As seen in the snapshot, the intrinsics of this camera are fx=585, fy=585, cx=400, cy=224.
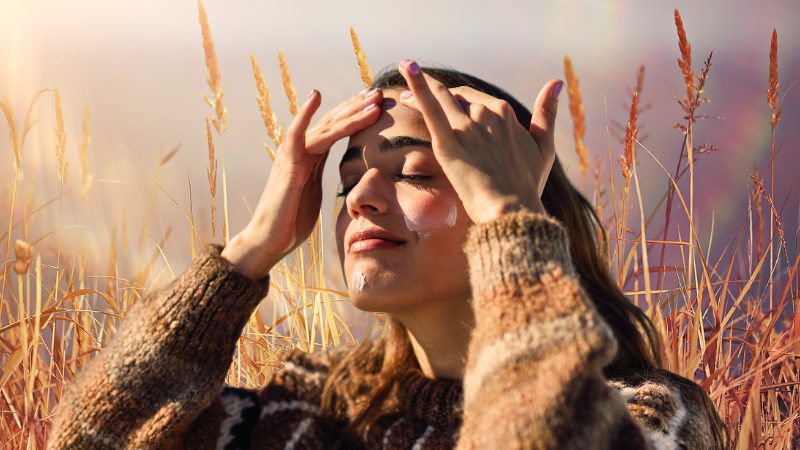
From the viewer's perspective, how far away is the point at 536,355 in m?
0.97

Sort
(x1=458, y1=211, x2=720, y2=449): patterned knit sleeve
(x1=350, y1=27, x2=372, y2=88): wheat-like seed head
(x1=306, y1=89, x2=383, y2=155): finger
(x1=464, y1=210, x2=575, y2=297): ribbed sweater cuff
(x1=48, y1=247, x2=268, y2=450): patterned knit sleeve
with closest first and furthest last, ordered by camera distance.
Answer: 1. (x1=458, y1=211, x2=720, y2=449): patterned knit sleeve
2. (x1=464, y1=210, x2=575, y2=297): ribbed sweater cuff
3. (x1=48, y1=247, x2=268, y2=450): patterned knit sleeve
4. (x1=306, y1=89, x2=383, y2=155): finger
5. (x1=350, y1=27, x2=372, y2=88): wheat-like seed head

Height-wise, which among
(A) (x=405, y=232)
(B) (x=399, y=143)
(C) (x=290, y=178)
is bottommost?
(A) (x=405, y=232)

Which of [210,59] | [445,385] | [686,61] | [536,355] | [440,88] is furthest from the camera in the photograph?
[210,59]

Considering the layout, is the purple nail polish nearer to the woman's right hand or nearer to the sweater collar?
the woman's right hand

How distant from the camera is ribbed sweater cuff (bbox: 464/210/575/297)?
1.05 m

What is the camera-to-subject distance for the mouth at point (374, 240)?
1.39 m

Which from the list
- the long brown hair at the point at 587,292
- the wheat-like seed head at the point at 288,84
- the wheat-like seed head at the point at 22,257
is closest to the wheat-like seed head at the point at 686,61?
the long brown hair at the point at 587,292

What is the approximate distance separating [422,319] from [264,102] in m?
1.15

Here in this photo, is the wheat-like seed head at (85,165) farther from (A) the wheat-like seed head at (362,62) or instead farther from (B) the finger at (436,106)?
(B) the finger at (436,106)

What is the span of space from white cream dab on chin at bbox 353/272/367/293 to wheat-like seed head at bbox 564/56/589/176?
95 centimetres

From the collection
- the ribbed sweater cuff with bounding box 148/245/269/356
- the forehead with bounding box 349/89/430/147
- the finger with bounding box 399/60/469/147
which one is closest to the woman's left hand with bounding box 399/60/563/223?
the finger with bounding box 399/60/469/147

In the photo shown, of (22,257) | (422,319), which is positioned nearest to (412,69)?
(422,319)

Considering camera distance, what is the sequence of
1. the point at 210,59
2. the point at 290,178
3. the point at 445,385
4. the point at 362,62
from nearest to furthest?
the point at 445,385
the point at 290,178
the point at 362,62
the point at 210,59

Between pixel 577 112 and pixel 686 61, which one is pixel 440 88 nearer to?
pixel 577 112
